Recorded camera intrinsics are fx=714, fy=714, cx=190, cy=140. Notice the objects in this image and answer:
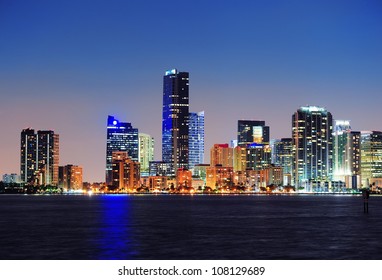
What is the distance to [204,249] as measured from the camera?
5547 cm

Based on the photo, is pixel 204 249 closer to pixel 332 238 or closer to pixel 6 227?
pixel 332 238

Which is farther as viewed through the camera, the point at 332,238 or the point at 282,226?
the point at 282,226

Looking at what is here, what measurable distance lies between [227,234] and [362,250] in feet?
56.5

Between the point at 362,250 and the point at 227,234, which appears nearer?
the point at 362,250
